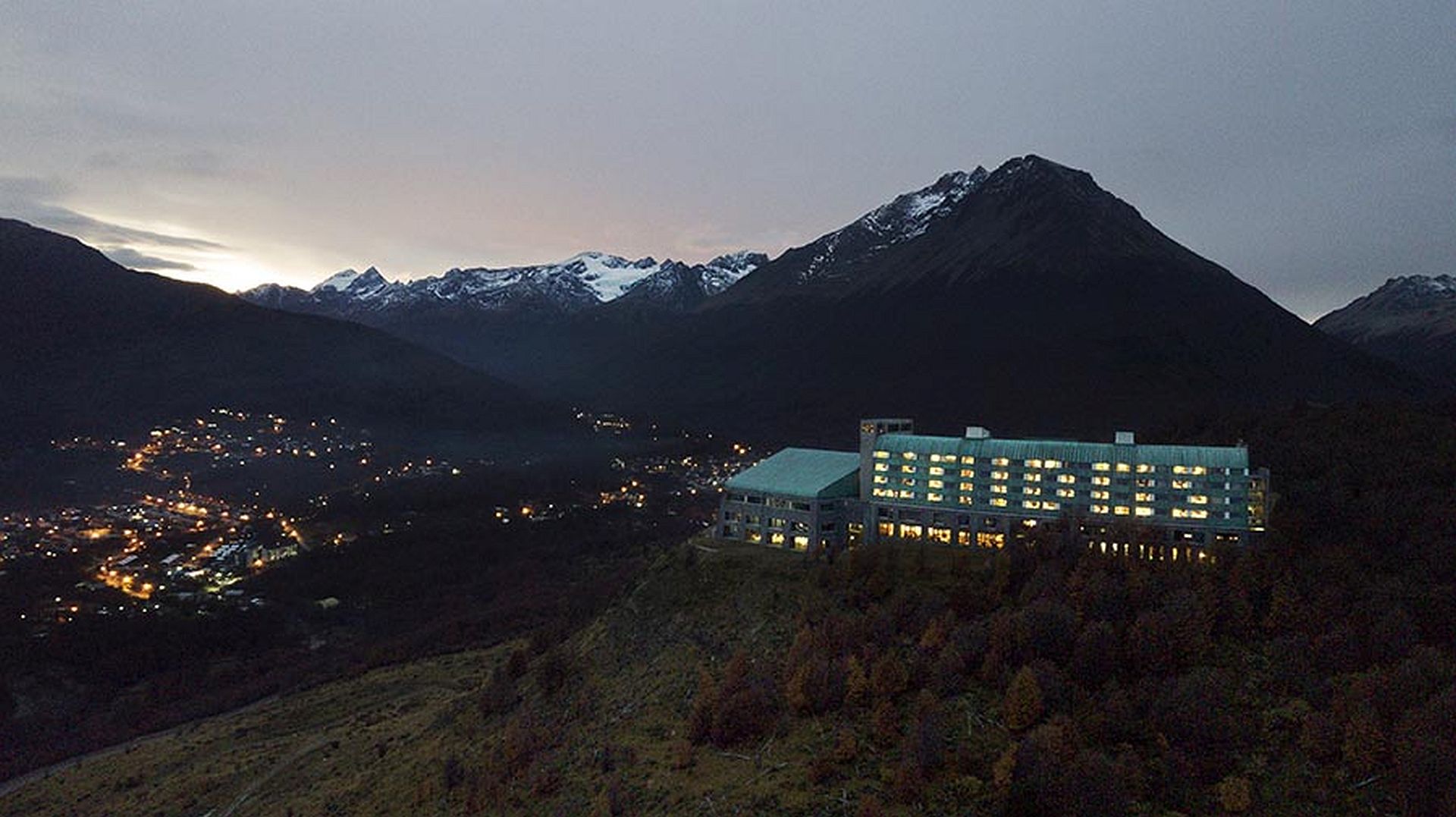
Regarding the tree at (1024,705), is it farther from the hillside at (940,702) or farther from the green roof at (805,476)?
the green roof at (805,476)

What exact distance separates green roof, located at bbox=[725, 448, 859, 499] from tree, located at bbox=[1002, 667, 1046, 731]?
39251 millimetres

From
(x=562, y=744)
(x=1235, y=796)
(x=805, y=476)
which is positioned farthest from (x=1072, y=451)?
(x=562, y=744)

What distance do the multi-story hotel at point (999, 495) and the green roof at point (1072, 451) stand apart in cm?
13

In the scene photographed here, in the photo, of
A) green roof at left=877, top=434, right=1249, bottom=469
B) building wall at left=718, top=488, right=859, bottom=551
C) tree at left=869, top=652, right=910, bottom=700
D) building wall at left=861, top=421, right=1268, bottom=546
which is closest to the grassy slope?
building wall at left=718, top=488, right=859, bottom=551

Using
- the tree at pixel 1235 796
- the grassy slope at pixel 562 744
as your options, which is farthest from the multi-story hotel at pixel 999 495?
the tree at pixel 1235 796

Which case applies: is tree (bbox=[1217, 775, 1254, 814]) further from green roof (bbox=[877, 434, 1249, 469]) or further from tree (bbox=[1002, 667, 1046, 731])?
green roof (bbox=[877, 434, 1249, 469])

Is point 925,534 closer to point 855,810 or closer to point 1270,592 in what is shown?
point 1270,592

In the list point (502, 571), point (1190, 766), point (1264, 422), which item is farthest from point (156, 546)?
point (1264, 422)

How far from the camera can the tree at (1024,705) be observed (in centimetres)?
5450

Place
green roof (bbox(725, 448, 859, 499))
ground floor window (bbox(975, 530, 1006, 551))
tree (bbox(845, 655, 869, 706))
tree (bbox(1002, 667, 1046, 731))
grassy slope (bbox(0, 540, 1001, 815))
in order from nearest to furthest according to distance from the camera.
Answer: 1. tree (bbox(1002, 667, 1046, 731))
2. grassy slope (bbox(0, 540, 1001, 815))
3. tree (bbox(845, 655, 869, 706))
4. ground floor window (bbox(975, 530, 1006, 551))
5. green roof (bbox(725, 448, 859, 499))

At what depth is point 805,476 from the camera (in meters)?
98.1

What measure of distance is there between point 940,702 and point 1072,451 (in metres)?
41.0

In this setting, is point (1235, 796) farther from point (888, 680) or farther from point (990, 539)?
point (990, 539)

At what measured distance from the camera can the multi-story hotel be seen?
81.6 metres
